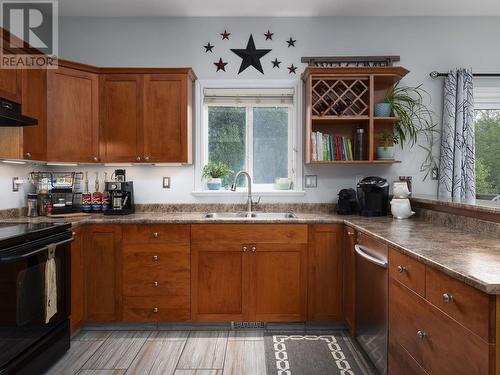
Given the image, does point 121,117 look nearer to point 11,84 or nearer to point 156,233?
point 11,84

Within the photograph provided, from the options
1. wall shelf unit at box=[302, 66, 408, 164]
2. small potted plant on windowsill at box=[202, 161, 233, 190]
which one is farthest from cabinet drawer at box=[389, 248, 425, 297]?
small potted plant on windowsill at box=[202, 161, 233, 190]

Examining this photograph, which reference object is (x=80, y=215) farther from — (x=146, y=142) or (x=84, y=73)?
(x=84, y=73)

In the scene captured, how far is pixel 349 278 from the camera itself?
260cm

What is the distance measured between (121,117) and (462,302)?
276 centimetres

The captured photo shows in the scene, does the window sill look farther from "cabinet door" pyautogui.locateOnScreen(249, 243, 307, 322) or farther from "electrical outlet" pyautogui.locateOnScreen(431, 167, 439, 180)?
"electrical outlet" pyautogui.locateOnScreen(431, 167, 439, 180)

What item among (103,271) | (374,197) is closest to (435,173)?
(374,197)

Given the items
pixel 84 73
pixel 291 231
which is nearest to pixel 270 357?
pixel 291 231

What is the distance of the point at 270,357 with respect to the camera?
2.34 metres

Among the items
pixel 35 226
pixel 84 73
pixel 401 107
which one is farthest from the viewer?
pixel 401 107

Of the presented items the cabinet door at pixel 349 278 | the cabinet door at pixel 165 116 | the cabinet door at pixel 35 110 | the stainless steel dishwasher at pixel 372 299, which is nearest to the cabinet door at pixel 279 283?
the cabinet door at pixel 349 278

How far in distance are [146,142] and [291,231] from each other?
1442 mm

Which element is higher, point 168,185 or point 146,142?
point 146,142

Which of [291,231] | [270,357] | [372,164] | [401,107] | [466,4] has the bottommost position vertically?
[270,357]

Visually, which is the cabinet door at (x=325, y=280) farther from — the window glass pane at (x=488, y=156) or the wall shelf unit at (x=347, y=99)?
the window glass pane at (x=488, y=156)
